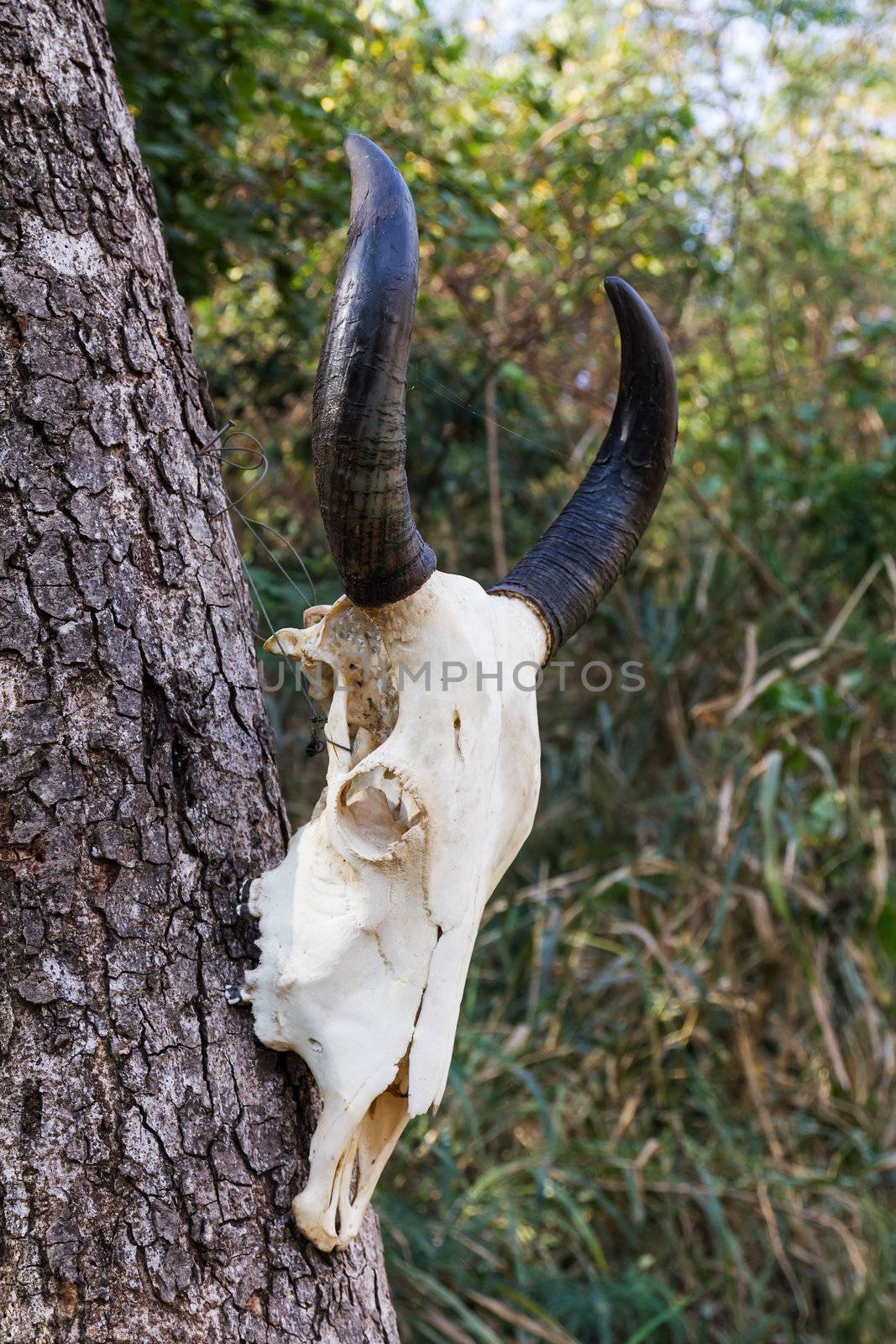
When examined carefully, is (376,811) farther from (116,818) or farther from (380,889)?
(116,818)

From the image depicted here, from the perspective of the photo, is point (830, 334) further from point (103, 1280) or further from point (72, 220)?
point (103, 1280)

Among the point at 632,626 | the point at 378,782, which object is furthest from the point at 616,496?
the point at 632,626

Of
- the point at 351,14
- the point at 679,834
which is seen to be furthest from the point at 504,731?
the point at 679,834

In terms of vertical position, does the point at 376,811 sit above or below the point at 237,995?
above

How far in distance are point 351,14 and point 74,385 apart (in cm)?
273

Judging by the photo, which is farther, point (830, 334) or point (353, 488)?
point (830, 334)

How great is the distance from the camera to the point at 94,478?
122 centimetres

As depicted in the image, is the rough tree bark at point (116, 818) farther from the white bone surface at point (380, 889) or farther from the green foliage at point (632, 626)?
the green foliage at point (632, 626)

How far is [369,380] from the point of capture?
3.36ft

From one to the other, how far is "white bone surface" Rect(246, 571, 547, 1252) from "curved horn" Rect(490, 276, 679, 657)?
164mm

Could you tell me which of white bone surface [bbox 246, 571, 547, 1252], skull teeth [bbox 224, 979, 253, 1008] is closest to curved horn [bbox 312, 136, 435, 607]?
white bone surface [bbox 246, 571, 547, 1252]

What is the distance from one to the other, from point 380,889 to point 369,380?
0.55 metres

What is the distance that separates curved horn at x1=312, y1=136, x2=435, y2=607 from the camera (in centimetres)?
103

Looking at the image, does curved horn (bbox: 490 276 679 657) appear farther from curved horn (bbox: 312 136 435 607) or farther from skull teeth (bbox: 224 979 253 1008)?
skull teeth (bbox: 224 979 253 1008)
